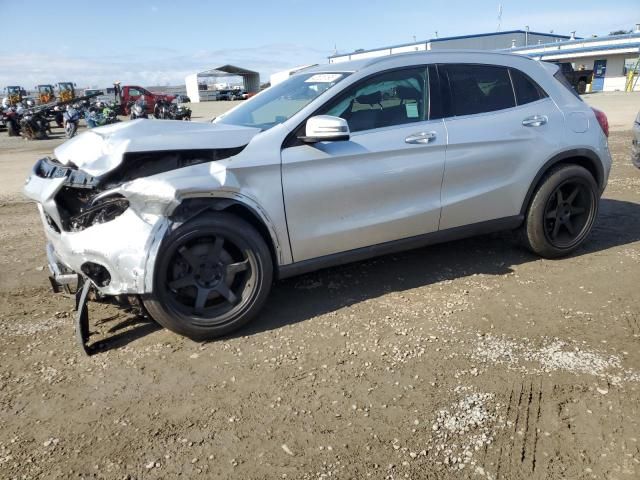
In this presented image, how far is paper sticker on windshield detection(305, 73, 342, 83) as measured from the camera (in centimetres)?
380

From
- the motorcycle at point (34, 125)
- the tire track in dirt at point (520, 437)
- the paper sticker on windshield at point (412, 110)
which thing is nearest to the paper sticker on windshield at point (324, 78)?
the paper sticker on windshield at point (412, 110)

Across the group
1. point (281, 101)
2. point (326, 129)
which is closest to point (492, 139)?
point (326, 129)

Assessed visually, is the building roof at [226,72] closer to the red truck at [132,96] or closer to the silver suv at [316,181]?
the red truck at [132,96]

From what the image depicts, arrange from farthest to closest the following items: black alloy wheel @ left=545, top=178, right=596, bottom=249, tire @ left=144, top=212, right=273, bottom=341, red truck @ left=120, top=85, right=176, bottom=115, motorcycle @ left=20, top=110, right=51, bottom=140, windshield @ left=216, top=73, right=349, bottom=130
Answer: red truck @ left=120, top=85, right=176, bottom=115 < motorcycle @ left=20, top=110, right=51, bottom=140 < black alloy wheel @ left=545, top=178, right=596, bottom=249 < windshield @ left=216, top=73, right=349, bottom=130 < tire @ left=144, top=212, right=273, bottom=341

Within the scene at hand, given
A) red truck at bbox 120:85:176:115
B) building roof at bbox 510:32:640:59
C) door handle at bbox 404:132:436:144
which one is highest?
building roof at bbox 510:32:640:59

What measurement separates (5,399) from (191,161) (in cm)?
176

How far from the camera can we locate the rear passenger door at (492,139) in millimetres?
4051

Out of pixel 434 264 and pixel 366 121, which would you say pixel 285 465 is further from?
pixel 434 264

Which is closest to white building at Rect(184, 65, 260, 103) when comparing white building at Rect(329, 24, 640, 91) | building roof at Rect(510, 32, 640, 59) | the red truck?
white building at Rect(329, 24, 640, 91)

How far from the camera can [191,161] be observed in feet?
10.8

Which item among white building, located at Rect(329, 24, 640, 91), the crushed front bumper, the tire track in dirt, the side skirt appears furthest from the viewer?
white building, located at Rect(329, 24, 640, 91)

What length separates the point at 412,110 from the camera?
3.92 m

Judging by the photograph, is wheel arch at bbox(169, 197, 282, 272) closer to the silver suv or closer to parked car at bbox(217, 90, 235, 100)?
the silver suv

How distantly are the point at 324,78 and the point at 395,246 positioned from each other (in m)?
1.42
